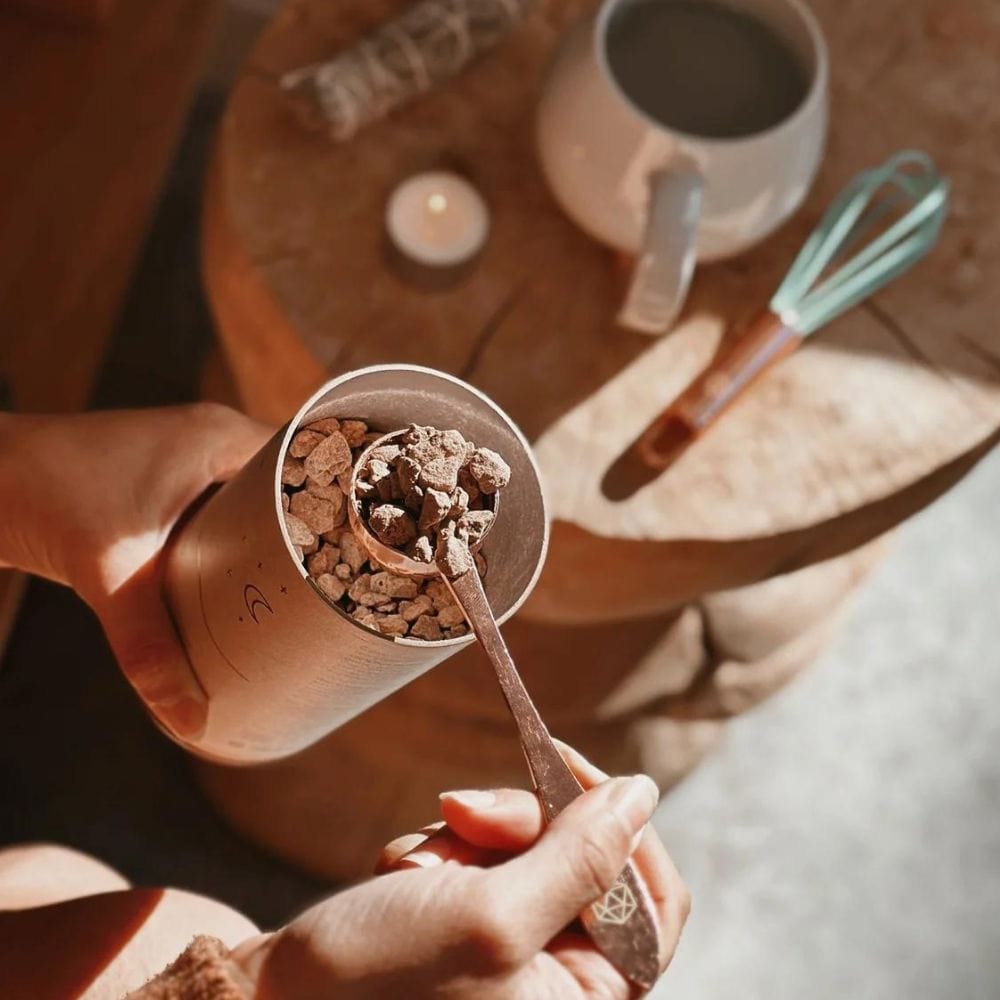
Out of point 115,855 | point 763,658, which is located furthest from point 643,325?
point 115,855

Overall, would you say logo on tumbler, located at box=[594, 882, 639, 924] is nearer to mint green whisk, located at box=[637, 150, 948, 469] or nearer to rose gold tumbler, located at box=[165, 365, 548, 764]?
rose gold tumbler, located at box=[165, 365, 548, 764]

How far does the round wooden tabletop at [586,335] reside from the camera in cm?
70

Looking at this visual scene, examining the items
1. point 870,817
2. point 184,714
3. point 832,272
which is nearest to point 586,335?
point 832,272

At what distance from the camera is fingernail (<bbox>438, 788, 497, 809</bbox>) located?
43cm

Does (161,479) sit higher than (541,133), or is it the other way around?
(541,133)

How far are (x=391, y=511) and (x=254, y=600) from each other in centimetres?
7

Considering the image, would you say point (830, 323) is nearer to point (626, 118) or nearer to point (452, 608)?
point (626, 118)

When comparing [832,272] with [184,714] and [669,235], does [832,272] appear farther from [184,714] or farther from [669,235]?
[184,714]

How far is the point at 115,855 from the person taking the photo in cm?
105

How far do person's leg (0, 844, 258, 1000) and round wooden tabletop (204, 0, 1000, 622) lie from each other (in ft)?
0.88

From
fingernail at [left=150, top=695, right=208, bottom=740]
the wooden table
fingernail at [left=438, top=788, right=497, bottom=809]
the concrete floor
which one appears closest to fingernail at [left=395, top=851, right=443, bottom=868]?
fingernail at [left=438, top=788, right=497, bottom=809]

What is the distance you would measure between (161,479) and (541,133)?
319 mm

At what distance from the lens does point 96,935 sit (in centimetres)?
60

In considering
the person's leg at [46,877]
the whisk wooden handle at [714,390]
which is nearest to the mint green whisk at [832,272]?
the whisk wooden handle at [714,390]
